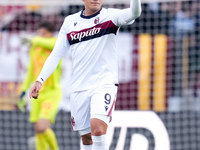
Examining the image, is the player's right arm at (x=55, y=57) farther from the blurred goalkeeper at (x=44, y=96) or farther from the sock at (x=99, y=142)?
the blurred goalkeeper at (x=44, y=96)

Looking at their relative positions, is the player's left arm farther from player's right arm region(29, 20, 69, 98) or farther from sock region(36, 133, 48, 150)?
sock region(36, 133, 48, 150)

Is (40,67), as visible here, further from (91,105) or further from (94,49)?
(91,105)

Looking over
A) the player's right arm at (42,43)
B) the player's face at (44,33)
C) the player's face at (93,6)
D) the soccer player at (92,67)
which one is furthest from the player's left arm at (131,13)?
the player's face at (44,33)

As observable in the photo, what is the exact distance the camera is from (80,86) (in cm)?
494

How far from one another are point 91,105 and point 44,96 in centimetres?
295

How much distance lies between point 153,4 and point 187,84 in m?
1.70

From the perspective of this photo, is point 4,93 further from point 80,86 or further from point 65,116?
point 80,86

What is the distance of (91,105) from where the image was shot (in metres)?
4.76

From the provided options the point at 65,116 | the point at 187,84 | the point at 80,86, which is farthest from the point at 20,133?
the point at 80,86

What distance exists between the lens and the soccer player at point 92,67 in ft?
15.4

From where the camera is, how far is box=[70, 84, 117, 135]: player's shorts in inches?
184

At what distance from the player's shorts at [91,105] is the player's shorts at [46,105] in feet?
8.21

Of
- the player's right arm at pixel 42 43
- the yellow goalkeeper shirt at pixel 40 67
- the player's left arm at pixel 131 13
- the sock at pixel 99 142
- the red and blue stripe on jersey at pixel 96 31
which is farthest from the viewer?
the yellow goalkeeper shirt at pixel 40 67

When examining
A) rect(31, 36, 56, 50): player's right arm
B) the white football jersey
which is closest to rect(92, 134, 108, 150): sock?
the white football jersey
